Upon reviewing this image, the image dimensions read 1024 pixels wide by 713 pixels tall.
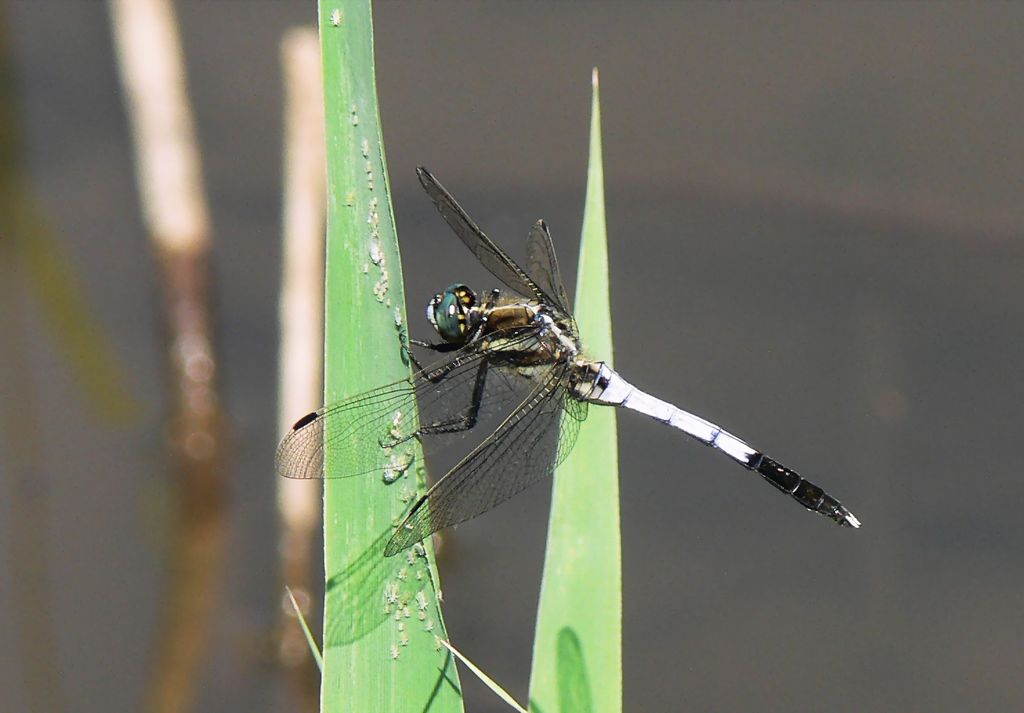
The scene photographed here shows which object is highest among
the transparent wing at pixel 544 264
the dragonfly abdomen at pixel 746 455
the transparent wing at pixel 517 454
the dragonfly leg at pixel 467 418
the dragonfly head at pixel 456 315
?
the transparent wing at pixel 544 264

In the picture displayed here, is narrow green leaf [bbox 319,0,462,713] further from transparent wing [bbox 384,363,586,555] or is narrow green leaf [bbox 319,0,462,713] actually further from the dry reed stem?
the dry reed stem

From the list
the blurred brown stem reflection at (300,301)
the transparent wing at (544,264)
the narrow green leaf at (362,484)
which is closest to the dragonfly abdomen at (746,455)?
the transparent wing at (544,264)

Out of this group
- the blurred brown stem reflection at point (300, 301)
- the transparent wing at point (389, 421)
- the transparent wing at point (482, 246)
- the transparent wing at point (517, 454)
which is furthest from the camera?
the blurred brown stem reflection at point (300, 301)

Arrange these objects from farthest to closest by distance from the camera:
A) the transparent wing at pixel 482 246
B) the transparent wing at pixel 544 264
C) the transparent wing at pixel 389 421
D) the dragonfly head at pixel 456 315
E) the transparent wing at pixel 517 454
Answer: the transparent wing at pixel 544 264 < the transparent wing at pixel 482 246 < the dragonfly head at pixel 456 315 < the transparent wing at pixel 517 454 < the transparent wing at pixel 389 421

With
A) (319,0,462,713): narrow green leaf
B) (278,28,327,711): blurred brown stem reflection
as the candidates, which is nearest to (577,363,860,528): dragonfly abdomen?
(319,0,462,713): narrow green leaf

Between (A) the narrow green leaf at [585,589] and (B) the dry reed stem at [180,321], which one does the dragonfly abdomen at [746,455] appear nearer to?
(A) the narrow green leaf at [585,589]

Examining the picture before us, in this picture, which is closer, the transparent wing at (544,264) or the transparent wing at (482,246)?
the transparent wing at (482,246)

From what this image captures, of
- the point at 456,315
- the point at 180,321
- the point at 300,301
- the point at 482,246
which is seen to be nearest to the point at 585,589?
the point at 456,315
